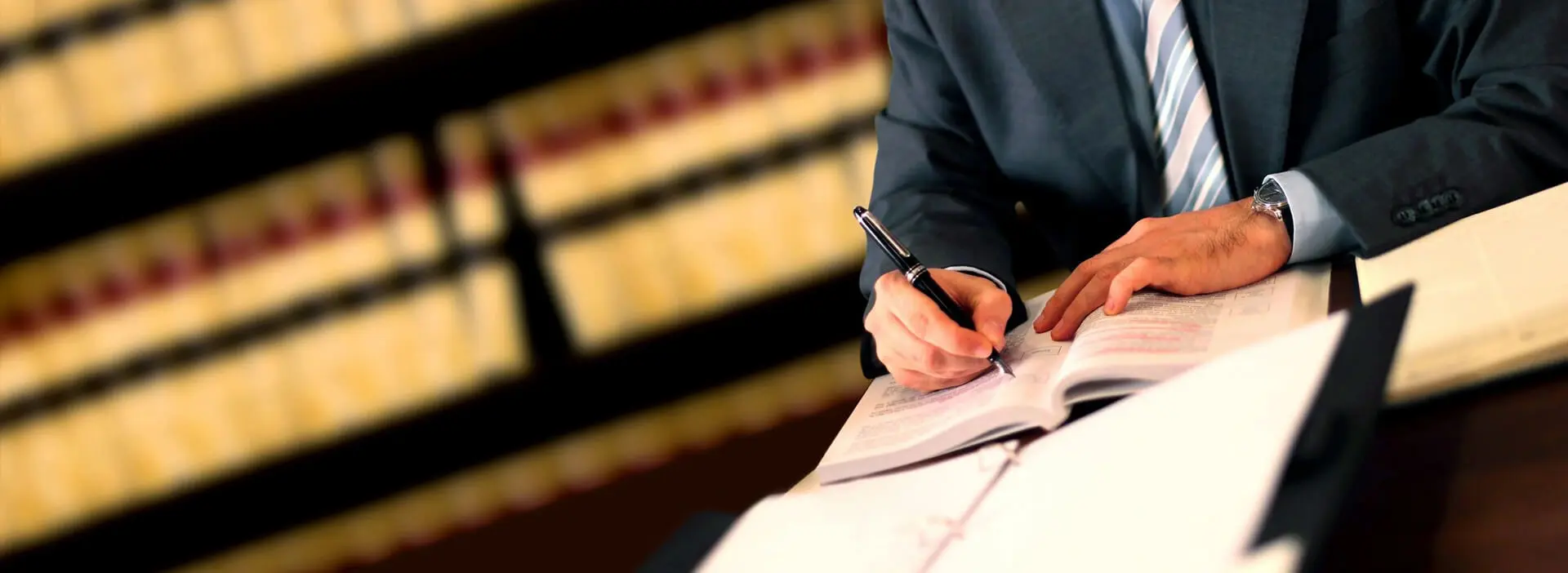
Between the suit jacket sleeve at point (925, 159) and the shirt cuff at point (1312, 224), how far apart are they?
315mm

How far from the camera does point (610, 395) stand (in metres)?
1.67

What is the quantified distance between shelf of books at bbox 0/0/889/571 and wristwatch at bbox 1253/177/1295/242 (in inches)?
30.6

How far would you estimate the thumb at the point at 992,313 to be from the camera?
884 millimetres

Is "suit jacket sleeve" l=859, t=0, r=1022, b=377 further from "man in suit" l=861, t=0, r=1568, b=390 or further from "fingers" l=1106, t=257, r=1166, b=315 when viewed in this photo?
"fingers" l=1106, t=257, r=1166, b=315

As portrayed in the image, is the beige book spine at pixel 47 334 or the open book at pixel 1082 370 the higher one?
the beige book spine at pixel 47 334

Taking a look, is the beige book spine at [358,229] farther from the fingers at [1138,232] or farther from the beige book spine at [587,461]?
the fingers at [1138,232]

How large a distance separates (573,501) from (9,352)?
2.62 ft

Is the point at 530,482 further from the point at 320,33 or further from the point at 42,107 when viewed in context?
the point at 42,107

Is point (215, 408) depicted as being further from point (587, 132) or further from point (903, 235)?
point (903, 235)

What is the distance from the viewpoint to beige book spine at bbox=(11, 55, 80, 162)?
1.53 metres

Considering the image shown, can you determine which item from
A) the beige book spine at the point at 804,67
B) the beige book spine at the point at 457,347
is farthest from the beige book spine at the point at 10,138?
the beige book spine at the point at 804,67

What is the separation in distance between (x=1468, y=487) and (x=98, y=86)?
1602 millimetres

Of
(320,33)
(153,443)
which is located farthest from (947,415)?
(153,443)

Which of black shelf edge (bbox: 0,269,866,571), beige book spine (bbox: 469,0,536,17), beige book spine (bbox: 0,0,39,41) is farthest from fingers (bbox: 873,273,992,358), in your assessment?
beige book spine (bbox: 0,0,39,41)
